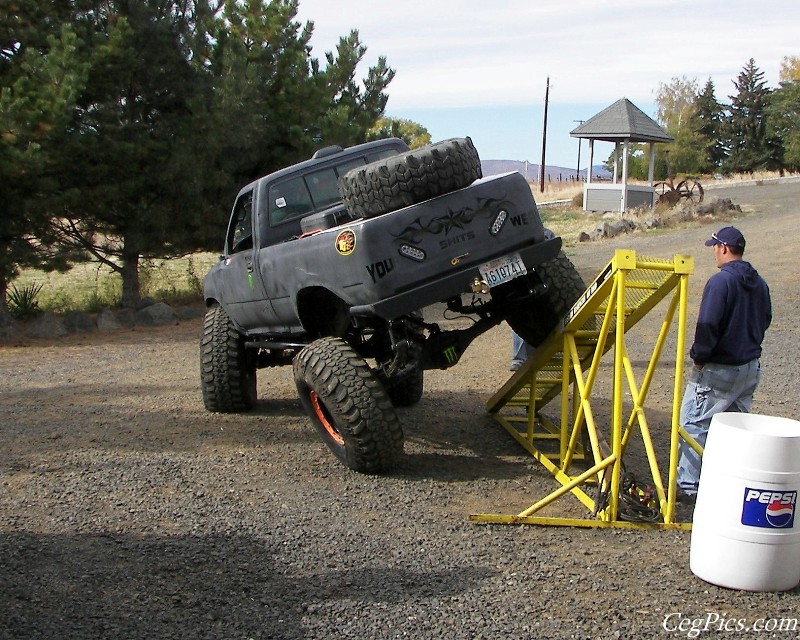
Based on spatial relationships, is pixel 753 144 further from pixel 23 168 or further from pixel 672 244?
pixel 23 168

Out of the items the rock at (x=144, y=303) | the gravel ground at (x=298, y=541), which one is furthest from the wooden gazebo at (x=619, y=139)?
the gravel ground at (x=298, y=541)

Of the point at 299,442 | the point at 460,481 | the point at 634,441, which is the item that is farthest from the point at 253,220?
the point at 634,441

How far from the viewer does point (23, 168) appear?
1332 centimetres

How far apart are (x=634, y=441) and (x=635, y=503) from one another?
2350 millimetres

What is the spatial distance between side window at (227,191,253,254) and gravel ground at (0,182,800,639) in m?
1.60

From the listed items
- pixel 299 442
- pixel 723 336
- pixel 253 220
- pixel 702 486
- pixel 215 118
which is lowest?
pixel 299 442

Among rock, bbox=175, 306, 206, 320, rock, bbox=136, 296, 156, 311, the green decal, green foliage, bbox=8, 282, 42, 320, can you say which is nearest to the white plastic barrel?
the green decal

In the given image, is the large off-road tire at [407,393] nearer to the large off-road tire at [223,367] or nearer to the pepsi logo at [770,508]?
the large off-road tire at [223,367]

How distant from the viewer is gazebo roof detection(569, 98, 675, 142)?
32.7 meters

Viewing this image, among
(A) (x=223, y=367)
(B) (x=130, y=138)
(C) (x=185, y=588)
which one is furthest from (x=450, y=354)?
(B) (x=130, y=138)

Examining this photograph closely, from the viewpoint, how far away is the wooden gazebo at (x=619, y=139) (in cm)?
3259

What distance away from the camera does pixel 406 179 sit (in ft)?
21.0

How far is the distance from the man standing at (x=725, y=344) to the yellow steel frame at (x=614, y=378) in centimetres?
17

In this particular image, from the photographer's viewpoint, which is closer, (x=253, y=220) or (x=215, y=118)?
(x=253, y=220)
